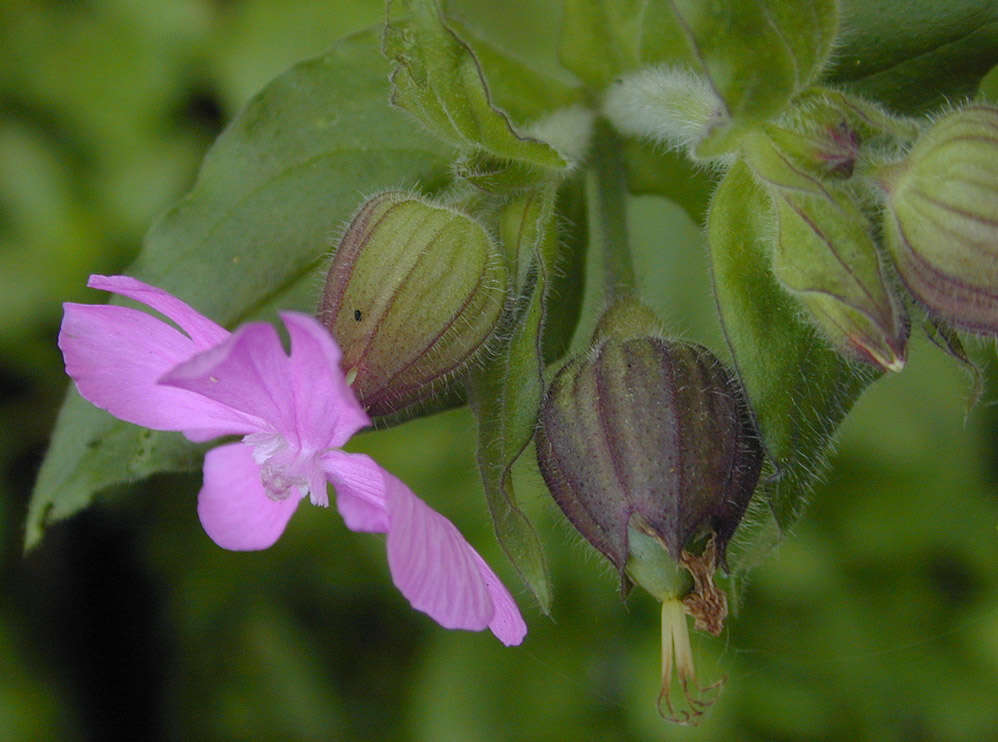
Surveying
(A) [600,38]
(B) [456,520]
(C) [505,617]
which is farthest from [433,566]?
(B) [456,520]

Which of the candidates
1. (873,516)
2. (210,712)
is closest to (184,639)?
(210,712)

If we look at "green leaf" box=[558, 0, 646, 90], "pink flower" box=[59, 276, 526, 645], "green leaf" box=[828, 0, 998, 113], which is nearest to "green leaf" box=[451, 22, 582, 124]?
"green leaf" box=[558, 0, 646, 90]

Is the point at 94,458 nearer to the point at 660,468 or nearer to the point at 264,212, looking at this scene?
the point at 264,212

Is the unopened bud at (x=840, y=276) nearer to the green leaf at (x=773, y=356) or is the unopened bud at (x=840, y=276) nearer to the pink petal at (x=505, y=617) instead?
the green leaf at (x=773, y=356)

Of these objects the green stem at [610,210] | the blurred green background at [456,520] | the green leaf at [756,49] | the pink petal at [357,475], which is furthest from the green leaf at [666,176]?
the pink petal at [357,475]

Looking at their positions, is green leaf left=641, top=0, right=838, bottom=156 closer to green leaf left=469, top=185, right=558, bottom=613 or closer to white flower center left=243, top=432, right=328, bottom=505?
green leaf left=469, top=185, right=558, bottom=613
